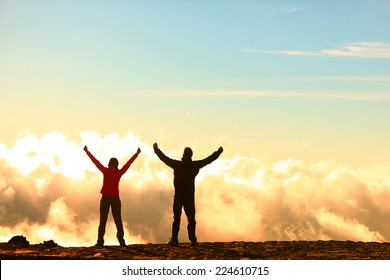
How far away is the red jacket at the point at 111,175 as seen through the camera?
22.0 meters

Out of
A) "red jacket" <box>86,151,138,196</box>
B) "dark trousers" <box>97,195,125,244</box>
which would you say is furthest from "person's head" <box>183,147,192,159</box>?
"dark trousers" <box>97,195,125,244</box>

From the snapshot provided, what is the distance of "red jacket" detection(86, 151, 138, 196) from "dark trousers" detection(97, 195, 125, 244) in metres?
0.22

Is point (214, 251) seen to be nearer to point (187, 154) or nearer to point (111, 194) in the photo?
point (187, 154)

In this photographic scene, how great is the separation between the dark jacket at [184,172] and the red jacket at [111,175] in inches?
47.9

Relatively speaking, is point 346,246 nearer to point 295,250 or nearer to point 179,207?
point 295,250

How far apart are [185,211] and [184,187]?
85 centimetres

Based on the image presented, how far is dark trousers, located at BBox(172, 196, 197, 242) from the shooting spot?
21.7m

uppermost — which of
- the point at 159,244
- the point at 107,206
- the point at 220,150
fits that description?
the point at 220,150

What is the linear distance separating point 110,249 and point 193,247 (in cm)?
277

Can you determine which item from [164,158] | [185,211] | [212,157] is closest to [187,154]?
[164,158]

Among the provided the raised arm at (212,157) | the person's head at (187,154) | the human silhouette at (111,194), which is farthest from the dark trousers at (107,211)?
the raised arm at (212,157)

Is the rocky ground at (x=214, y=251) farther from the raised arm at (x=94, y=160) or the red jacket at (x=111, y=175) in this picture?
the raised arm at (x=94, y=160)

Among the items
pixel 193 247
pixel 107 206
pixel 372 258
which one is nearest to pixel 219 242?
pixel 193 247
